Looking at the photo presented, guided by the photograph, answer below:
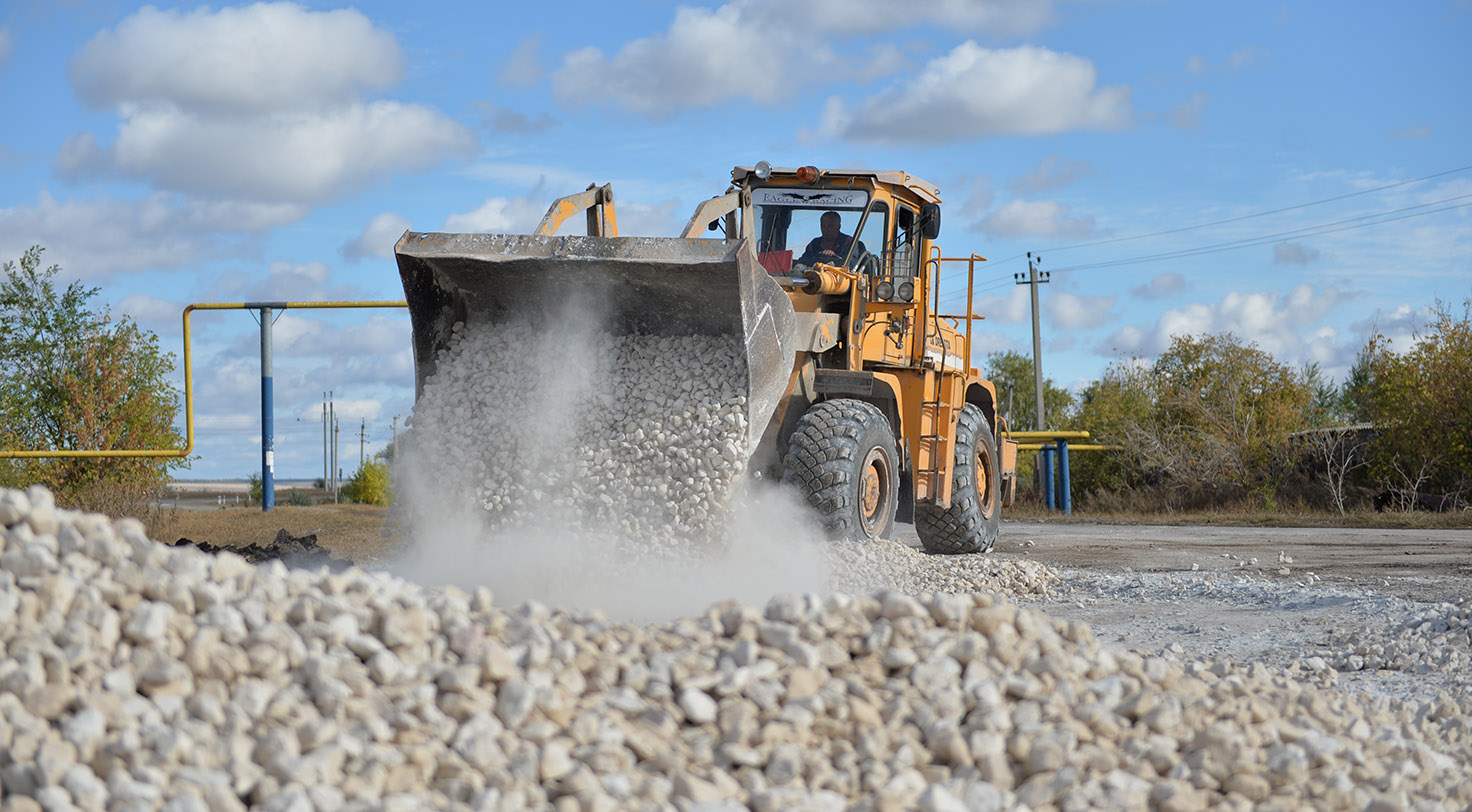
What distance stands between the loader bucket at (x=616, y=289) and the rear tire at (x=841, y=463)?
15.3 inches

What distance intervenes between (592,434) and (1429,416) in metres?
15.0

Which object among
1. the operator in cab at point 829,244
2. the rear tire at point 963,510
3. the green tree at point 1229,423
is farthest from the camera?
the green tree at point 1229,423

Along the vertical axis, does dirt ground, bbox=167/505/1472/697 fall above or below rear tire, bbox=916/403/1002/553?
below

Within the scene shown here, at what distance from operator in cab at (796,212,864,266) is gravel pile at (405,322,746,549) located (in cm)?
207

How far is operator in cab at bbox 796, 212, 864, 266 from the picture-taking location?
885 cm

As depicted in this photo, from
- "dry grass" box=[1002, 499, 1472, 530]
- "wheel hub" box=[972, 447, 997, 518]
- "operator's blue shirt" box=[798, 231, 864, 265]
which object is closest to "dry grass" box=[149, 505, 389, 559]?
"operator's blue shirt" box=[798, 231, 864, 265]

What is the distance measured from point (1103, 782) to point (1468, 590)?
5.62 metres

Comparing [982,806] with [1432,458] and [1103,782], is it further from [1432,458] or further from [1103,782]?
[1432,458]

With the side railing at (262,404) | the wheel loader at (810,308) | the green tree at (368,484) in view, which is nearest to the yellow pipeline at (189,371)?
the side railing at (262,404)

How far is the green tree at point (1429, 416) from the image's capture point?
55.2 feet

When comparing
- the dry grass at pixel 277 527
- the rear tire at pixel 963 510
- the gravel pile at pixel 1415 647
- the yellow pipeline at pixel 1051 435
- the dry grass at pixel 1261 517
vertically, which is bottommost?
the dry grass at pixel 1261 517

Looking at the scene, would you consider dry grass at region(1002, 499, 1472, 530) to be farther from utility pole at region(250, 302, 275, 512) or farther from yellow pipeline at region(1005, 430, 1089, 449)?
utility pole at region(250, 302, 275, 512)

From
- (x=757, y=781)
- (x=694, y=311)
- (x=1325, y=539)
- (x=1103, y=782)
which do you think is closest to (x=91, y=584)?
(x=757, y=781)

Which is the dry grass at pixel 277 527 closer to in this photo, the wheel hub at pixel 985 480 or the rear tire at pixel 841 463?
the rear tire at pixel 841 463
